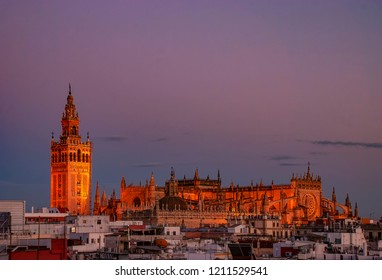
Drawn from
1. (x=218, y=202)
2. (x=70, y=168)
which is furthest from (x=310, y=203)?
(x=70, y=168)

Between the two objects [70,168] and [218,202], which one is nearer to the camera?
[218,202]

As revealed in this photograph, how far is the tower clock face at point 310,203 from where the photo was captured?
61.7 metres

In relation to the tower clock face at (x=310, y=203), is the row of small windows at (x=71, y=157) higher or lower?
higher

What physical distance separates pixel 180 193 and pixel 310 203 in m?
7.40

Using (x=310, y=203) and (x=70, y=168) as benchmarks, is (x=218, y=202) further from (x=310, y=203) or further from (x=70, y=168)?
(x=70, y=168)

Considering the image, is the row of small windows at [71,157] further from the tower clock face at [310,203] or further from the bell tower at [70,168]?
the tower clock face at [310,203]

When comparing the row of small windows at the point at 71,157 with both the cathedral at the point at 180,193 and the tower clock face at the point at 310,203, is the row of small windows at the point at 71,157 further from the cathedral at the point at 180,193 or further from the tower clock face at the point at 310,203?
the tower clock face at the point at 310,203

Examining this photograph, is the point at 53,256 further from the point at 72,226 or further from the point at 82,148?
the point at 82,148

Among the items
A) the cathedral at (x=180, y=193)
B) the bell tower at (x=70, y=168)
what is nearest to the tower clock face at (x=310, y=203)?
the cathedral at (x=180, y=193)

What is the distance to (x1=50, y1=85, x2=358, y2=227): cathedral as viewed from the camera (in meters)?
57.8

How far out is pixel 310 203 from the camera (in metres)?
62.7

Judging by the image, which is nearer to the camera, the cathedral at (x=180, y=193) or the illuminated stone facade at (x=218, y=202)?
the illuminated stone facade at (x=218, y=202)
